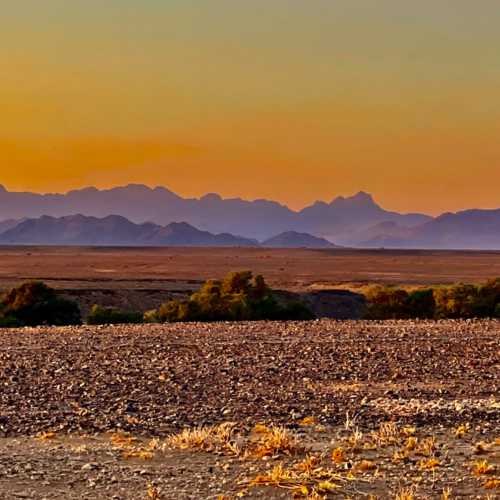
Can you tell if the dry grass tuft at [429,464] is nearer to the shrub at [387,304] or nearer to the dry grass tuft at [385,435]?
the dry grass tuft at [385,435]

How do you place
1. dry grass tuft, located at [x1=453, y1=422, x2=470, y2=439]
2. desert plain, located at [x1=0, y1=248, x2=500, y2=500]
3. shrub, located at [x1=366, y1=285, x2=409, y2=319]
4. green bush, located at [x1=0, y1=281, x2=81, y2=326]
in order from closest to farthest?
desert plain, located at [x1=0, y1=248, x2=500, y2=500] → dry grass tuft, located at [x1=453, y1=422, x2=470, y2=439] → green bush, located at [x1=0, y1=281, x2=81, y2=326] → shrub, located at [x1=366, y1=285, x2=409, y2=319]

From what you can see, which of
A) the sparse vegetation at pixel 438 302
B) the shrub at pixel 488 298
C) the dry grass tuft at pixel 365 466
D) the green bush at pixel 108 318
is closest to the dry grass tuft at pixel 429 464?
the dry grass tuft at pixel 365 466

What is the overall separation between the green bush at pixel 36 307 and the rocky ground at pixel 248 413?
9.82 meters

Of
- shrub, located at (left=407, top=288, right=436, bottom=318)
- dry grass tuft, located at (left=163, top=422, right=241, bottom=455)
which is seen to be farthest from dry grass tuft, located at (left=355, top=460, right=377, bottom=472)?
shrub, located at (left=407, top=288, right=436, bottom=318)

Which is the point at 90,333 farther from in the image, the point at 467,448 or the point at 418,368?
the point at 467,448

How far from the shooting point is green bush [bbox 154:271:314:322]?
109ft

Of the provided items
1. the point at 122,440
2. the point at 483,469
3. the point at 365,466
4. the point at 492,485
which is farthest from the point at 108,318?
the point at 492,485

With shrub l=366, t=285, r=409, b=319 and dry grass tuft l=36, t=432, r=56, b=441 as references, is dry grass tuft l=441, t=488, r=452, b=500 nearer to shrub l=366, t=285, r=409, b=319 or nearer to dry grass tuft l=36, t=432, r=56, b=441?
dry grass tuft l=36, t=432, r=56, b=441

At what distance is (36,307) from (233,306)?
7.13m

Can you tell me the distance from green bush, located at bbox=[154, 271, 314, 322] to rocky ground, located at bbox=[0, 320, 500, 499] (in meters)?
8.27

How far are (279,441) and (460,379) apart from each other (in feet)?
24.1

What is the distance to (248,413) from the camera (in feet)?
46.6

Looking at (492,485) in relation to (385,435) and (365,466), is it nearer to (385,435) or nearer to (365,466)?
(365,466)

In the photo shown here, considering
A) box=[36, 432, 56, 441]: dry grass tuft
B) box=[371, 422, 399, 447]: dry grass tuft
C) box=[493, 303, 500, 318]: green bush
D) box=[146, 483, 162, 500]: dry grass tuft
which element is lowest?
box=[146, 483, 162, 500]: dry grass tuft
